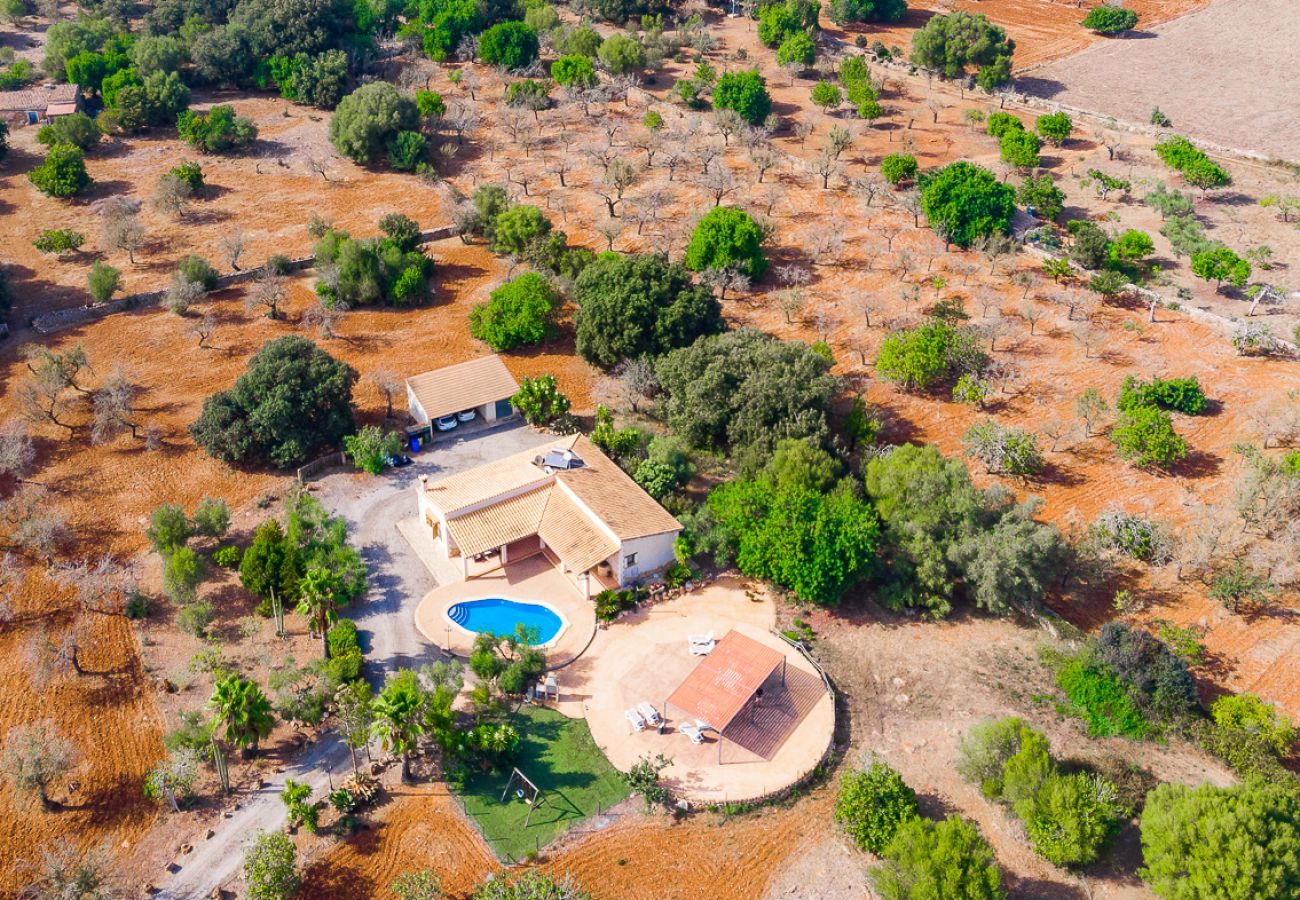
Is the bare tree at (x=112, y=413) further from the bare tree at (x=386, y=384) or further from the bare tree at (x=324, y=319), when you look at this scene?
the bare tree at (x=386, y=384)

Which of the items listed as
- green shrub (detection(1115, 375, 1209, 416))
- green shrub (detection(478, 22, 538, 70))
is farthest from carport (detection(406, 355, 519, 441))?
green shrub (detection(478, 22, 538, 70))

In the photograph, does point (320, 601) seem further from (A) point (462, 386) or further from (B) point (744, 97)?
(B) point (744, 97)

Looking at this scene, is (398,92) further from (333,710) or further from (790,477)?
(333,710)

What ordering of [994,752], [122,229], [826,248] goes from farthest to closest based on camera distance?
1. [826,248]
2. [122,229]
3. [994,752]

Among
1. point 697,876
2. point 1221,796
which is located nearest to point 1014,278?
point 1221,796

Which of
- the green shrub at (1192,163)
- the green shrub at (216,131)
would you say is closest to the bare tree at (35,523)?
the green shrub at (216,131)

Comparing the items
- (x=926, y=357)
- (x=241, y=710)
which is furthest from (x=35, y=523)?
(x=926, y=357)

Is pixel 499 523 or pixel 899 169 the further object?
pixel 899 169
